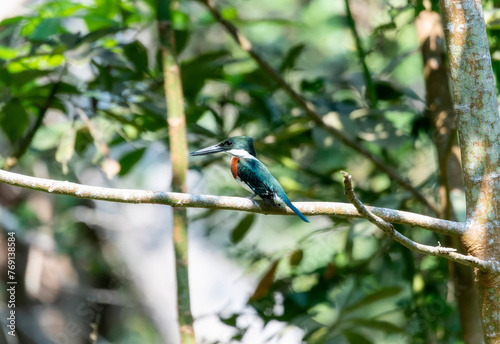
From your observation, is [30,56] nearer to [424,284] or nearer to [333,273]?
[333,273]

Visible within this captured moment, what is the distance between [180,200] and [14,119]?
141 centimetres

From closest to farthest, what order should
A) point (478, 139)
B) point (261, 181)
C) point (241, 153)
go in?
point (478, 139), point (261, 181), point (241, 153)

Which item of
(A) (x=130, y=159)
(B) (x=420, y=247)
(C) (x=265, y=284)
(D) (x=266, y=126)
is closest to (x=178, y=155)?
(A) (x=130, y=159)

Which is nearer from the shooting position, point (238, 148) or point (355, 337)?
point (238, 148)

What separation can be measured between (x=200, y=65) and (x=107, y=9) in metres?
0.49

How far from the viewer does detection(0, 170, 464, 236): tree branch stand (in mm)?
1269

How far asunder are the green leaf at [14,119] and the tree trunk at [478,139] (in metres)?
1.83

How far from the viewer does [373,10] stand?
4.65 m

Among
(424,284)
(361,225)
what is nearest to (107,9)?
(361,225)

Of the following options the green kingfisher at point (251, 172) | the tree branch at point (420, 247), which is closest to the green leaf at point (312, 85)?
the green kingfisher at point (251, 172)

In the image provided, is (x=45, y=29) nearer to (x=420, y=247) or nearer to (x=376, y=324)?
(x=420, y=247)

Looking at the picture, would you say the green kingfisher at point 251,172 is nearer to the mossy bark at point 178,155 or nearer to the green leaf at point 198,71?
the mossy bark at point 178,155

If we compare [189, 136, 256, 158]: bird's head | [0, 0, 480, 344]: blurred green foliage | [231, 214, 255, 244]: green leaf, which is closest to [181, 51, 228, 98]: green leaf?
[0, 0, 480, 344]: blurred green foliage

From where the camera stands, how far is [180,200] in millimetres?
1314
